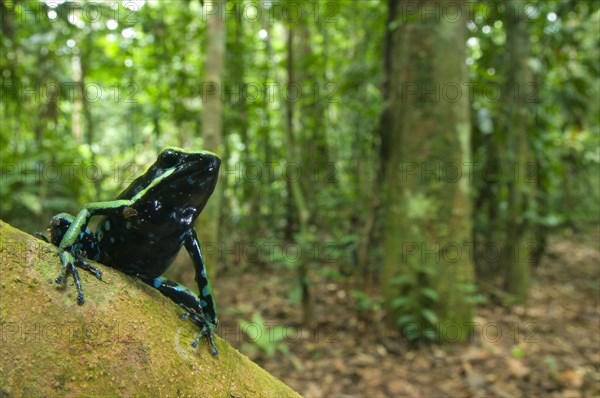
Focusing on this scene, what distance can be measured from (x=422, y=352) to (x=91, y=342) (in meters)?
4.45

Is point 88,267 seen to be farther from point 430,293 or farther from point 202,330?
point 430,293

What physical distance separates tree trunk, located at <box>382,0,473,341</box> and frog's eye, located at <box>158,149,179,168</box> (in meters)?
4.00

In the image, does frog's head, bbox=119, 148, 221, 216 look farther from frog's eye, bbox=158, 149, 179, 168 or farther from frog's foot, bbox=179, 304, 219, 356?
frog's foot, bbox=179, 304, 219, 356

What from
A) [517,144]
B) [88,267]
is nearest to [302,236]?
[517,144]

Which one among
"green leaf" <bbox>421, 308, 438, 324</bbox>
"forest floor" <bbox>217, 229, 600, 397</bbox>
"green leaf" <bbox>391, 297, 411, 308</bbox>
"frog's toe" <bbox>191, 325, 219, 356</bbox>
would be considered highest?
"frog's toe" <bbox>191, 325, 219, 356</bbox>

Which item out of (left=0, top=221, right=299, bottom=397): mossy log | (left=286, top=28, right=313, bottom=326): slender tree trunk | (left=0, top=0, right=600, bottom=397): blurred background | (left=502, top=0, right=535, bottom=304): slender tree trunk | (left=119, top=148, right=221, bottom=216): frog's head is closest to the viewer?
(left=0, top=221, right=299, bottom=397): mossy log

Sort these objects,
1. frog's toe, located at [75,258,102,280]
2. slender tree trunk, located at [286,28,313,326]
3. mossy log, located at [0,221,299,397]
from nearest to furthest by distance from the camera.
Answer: mossy log, located at [0,221,299,397]
frog's toe, located at [75,258,102,280]
slender tree trunk, located at [286,28,313,326]

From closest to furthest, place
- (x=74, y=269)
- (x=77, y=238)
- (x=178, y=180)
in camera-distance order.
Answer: (x=74, y=269)
(x=77, y=238)
(x=178, y=180)

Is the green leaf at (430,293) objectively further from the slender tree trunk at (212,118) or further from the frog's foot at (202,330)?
the frog's foot at (202,330)

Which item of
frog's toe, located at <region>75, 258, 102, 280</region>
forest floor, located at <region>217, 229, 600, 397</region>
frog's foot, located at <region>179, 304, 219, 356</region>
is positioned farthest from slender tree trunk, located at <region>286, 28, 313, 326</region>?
frog's toe, located at <region>75, 258, 102, 280</region>

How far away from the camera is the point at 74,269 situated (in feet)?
3.48

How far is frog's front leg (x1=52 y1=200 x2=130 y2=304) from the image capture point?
1045 mm

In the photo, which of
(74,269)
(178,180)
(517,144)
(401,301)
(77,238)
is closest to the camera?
(74,269)

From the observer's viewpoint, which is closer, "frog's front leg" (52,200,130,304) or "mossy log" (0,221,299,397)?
"mossy log" (0,221,299,397)
